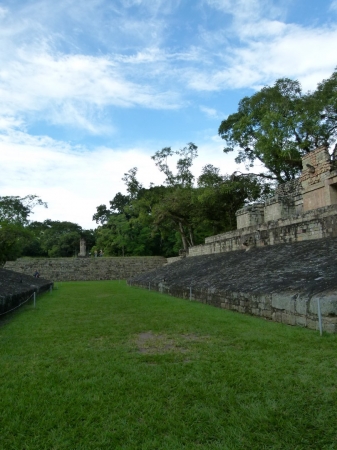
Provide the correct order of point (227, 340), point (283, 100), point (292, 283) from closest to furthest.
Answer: point (227, 340) < point (292, 283) < point (283, 100)

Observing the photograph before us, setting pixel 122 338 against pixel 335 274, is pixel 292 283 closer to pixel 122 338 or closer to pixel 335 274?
pixel 335 274

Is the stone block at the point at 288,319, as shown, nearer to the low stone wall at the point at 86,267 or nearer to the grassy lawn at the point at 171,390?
the grassy lawn at the point at 171,390

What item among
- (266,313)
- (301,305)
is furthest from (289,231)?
(301,305)

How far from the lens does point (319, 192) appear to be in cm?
1279

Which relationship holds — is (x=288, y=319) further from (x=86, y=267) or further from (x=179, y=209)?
(x=86, y=267)

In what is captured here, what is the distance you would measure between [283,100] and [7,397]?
24.7 meters

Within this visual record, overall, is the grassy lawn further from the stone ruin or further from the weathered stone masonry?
the stone ruin

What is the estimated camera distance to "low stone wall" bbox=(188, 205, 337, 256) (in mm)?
9570

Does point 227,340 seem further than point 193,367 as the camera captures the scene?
Yes

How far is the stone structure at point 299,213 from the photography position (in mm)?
9992

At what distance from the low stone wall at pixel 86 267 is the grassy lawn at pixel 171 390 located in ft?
89.0

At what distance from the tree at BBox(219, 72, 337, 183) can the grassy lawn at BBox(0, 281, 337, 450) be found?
17.9 m

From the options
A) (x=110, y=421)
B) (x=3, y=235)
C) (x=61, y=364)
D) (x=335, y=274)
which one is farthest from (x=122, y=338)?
(x=3, y=235)

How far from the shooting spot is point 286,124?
20625mm
